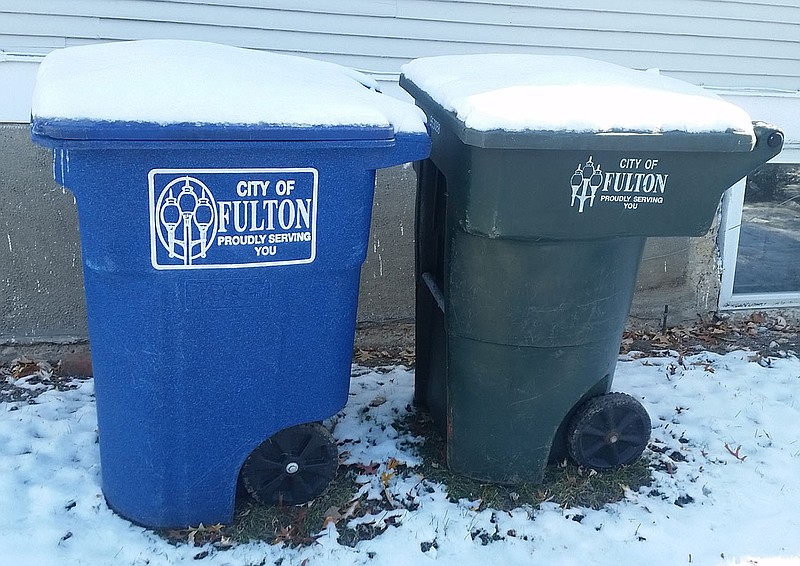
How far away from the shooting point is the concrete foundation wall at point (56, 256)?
3.71 meters

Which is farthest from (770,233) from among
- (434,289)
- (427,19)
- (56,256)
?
(56,256)

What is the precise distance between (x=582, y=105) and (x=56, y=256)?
276 cm

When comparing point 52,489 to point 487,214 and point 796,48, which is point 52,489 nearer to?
point 487,214

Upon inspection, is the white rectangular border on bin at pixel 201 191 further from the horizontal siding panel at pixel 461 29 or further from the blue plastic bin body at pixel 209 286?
the horizontal siding panel at pixel 461 29

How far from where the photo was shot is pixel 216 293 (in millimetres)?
2402

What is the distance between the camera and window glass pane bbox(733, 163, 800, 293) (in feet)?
16.2

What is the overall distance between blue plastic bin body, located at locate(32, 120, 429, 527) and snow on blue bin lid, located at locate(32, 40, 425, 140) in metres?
0.01

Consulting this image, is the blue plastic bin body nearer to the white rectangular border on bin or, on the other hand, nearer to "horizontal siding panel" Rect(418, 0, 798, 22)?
the white rectangular border on bin

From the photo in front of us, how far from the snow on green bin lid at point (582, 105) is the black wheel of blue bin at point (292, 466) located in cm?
128

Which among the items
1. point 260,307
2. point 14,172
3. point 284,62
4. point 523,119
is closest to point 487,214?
point 523,119

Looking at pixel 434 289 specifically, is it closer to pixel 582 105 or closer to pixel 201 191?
pixel 582 105

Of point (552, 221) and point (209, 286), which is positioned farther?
Answer: point (552, 221)

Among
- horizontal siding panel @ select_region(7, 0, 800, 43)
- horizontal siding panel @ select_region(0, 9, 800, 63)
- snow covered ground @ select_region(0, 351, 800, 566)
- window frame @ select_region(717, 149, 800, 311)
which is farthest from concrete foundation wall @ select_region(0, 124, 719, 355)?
horizontal siding panel @ select_region(7, 0, 800, 43)

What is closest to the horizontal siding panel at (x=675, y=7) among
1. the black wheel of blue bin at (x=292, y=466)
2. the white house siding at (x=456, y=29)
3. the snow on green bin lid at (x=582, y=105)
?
the white house siding at (x=456, y=29)
